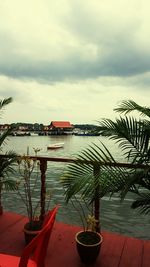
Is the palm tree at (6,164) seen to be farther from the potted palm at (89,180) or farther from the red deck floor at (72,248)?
the potted palm at (89,180)

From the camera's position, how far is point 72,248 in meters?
3.32

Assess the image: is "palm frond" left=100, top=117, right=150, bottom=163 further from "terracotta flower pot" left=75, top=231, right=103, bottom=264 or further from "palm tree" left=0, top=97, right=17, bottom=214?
"palm tree" left=0, top=97, right=17, bottom=214

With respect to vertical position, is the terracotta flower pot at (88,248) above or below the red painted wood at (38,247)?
below

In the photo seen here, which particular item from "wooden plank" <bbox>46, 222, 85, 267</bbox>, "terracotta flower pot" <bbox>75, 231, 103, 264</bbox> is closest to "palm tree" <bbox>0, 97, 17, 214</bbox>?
"wooden plank" <bbox>46, 222, 85, 267</bbox>

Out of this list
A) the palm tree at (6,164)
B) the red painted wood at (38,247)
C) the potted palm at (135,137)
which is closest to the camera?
the red painted wood at (38,247)

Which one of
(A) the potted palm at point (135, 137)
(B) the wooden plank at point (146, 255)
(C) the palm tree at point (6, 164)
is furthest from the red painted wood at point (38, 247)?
(C) the palm tree at point (6, 164)

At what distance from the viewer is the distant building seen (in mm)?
98088

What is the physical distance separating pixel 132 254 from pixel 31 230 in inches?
55.5

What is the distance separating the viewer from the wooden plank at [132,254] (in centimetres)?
296

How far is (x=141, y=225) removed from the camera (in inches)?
341

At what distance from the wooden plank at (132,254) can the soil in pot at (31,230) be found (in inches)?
47.9

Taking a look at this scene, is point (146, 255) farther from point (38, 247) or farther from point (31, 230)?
point (38, 247)

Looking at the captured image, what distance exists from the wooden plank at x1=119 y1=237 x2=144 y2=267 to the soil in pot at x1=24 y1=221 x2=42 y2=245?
1.22 meters

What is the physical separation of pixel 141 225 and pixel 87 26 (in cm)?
689
